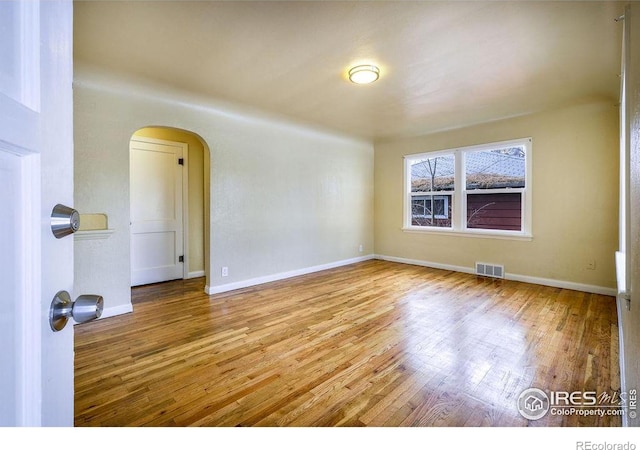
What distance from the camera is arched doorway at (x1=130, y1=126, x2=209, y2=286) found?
4074mm

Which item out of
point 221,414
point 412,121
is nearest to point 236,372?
point 221,414

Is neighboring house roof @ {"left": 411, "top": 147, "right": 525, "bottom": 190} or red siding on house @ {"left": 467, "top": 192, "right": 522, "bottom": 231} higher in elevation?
neighboring house roof @ {"left": 411, "top": 147, "right": 525, "bottom": 190}

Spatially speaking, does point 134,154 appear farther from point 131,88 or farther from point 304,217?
point 304,217

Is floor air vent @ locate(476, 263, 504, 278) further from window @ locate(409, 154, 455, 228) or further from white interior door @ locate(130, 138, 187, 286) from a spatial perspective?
white interior door @ locate(130, 138, 187, 286)

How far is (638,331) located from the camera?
1.12 m

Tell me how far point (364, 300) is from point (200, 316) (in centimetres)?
185

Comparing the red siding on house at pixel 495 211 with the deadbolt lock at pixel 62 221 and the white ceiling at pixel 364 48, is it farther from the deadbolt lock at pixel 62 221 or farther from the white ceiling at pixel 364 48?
the deadbolt lock at pixel 62 221

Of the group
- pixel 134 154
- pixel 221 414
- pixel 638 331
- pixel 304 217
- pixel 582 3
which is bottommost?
pixel 221 414

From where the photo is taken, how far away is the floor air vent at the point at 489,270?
448 cm

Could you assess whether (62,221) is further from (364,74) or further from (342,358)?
(364,74)

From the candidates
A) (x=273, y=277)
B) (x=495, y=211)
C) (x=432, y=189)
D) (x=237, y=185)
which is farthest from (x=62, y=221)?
(x=432, y=189)

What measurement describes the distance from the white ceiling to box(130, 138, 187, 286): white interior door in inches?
58.6

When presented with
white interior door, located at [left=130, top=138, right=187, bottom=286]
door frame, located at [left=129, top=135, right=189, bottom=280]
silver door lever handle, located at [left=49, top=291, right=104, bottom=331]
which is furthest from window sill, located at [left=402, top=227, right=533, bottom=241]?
silver door lever handle, located at [left=49, top=291, right=104, bottom=331]

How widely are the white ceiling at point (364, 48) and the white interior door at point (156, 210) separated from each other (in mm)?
1488
